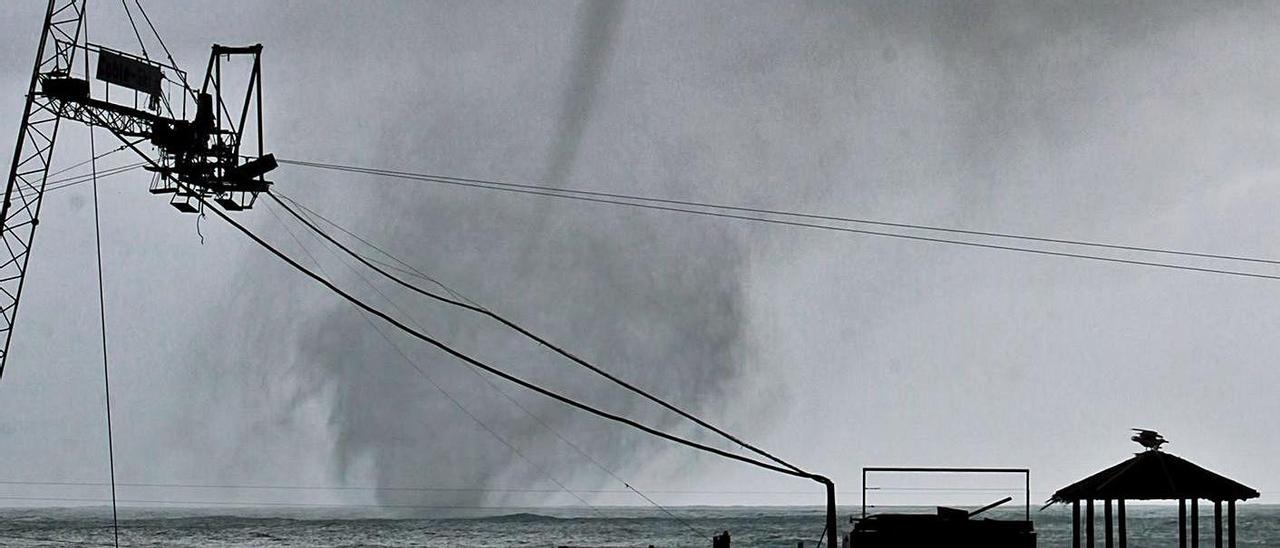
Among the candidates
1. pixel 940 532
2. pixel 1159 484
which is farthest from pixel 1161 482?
pixel 940 532

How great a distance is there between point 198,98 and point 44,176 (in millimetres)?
8679

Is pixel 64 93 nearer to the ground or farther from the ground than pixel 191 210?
farther from the ground

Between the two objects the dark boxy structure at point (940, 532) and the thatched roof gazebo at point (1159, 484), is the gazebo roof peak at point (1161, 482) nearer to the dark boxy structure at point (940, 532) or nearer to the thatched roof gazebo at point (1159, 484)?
the thatched roof gazebo at point (1159, 484)

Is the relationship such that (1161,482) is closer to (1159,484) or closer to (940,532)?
(1159,484)

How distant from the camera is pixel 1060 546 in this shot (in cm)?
13825

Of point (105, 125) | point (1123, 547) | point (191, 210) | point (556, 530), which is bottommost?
point (556, 530)

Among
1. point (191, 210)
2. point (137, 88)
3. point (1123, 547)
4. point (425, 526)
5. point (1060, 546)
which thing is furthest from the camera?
point (425, 526)

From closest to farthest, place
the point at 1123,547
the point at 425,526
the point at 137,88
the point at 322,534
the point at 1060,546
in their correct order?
the point at 137,88, the point at 1123,547, the point at 1060,546, the point at 322,534, the point at 425,526

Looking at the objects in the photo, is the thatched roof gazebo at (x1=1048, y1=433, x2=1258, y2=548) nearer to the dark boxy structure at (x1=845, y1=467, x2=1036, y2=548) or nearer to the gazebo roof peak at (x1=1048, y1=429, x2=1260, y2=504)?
the gazebo roof peak at (x1=1048, y1=429, x2=1260, y2=504)

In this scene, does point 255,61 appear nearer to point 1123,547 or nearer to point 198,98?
point 198,98

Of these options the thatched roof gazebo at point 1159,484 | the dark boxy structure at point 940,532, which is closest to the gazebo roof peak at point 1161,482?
the thatched roof gazebo at point 1159,484

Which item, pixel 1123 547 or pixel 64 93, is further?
pixel 1123 547

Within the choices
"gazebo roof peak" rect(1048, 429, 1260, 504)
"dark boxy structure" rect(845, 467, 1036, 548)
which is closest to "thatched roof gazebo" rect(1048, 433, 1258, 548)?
Answer: "gazebo roof peak" rect(1048, 429, 1260, 504)

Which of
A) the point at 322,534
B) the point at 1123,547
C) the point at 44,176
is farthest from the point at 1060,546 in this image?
Result: the point at 44,176
